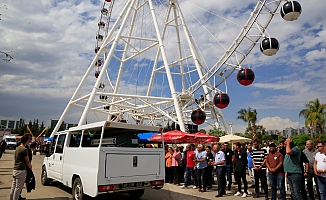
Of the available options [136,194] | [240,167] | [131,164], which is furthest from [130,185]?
[240,167]

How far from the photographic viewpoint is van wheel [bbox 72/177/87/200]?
23.5ft

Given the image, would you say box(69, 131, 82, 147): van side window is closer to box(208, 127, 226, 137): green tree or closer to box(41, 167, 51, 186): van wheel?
box(41, 167, 51, 186): van wheel

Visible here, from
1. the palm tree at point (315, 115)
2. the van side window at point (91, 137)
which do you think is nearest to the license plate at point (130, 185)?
the van side window at point (91, 137)

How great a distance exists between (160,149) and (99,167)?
2.01 metres

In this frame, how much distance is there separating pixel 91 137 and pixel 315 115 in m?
43.0

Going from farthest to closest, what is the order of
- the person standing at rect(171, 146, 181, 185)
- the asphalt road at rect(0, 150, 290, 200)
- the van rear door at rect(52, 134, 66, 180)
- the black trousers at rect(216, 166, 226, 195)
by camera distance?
1. the person standing at rect(171, 146, 181, 185)
2. the black trousers at rect(216, 166, 226, 195)
3. the van rear door at rect(52, 134, 66, 180)
4. the asphalt road at rect(0, 150, 290, 200)

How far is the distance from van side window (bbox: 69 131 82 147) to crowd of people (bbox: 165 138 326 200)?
480 centimetres

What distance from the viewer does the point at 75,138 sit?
8.28 m

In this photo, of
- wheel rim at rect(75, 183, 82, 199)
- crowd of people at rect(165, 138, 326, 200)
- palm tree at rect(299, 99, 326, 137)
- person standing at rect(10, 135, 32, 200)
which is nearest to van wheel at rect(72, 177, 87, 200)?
wheel rim at rect(75, 183, 82, 199)

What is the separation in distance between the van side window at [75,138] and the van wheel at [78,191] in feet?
3.54

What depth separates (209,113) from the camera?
22.5 metres

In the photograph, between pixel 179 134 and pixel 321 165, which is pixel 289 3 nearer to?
pixel 179 134

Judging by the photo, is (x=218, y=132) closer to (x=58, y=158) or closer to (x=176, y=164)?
(x=176, y=164)

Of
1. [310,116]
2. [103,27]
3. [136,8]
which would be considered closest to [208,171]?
[136,8]
